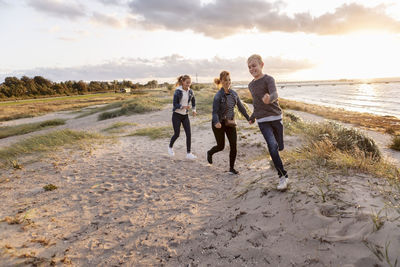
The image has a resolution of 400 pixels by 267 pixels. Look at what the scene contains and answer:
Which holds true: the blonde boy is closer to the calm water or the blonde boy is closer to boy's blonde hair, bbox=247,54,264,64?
boy's blonde hair, bbox=247,54,264,64

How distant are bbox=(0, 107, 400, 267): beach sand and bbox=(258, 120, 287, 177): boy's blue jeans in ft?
1.36

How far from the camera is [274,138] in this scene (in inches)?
150

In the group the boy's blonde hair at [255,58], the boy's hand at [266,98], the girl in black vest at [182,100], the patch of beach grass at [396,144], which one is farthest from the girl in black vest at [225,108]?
the patch of beach grass at [396,144]

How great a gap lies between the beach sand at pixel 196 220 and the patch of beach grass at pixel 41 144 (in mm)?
2490

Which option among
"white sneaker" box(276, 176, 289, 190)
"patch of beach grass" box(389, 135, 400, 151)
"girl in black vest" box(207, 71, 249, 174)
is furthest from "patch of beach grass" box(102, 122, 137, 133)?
"patch of beach grass" box(389, 135, 400, 151)

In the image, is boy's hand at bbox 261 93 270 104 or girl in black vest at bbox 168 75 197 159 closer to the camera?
boy's hand at bbox 261 93 270 104

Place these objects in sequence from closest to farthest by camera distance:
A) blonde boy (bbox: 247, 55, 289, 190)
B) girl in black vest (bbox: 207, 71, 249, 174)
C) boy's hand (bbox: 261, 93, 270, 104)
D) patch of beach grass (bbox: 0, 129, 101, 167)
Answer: boy's hand (bbox: 261, 93, 270, 104) < blonde boy (bbox: 247, 55, 289, 190) < girl in black vest (bbox: 207, 71, 249, 174) < patch of beach grass (bbox: 0, 129, 101, 167)

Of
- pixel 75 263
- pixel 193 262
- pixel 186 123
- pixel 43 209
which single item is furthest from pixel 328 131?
pixel 43 209

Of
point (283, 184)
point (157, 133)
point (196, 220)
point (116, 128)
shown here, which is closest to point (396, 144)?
point (283, 184)

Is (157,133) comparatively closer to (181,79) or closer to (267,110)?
(181,79)

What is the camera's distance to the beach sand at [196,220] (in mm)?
2645

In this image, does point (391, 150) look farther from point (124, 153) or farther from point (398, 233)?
point (124, 153)

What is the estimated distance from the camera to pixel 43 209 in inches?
171

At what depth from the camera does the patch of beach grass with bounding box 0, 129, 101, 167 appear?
26.5 ft
